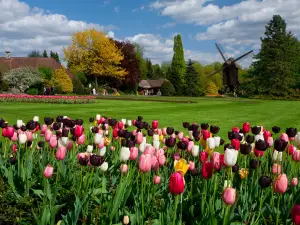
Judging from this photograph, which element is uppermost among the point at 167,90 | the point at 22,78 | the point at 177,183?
the point at 22,78

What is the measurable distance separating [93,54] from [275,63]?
1078 inches

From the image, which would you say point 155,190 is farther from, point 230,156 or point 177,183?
point 177,183

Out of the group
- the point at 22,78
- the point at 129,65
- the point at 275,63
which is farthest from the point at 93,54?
the point at 275,63

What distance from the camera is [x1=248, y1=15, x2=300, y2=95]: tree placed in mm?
54344

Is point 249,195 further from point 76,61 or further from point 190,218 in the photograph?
point 76,61

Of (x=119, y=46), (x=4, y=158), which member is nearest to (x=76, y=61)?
(x=119, y=46)

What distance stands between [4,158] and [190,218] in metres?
2.62

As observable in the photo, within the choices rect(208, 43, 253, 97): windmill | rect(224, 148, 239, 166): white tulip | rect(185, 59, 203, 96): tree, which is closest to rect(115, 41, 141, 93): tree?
rect(185, 59, 203, 96): tree

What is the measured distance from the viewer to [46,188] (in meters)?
3.31

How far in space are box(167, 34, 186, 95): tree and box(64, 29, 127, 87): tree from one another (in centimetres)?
1756

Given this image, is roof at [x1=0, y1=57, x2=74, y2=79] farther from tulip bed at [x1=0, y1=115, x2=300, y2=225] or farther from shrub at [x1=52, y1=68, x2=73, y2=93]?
tulip bed at [x1=0, y1=115, x2=300, y2=225]

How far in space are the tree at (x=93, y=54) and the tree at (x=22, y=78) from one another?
452 inches

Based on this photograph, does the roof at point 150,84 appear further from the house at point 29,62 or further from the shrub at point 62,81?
the shrub at point 62,81

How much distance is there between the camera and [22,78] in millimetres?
46812
